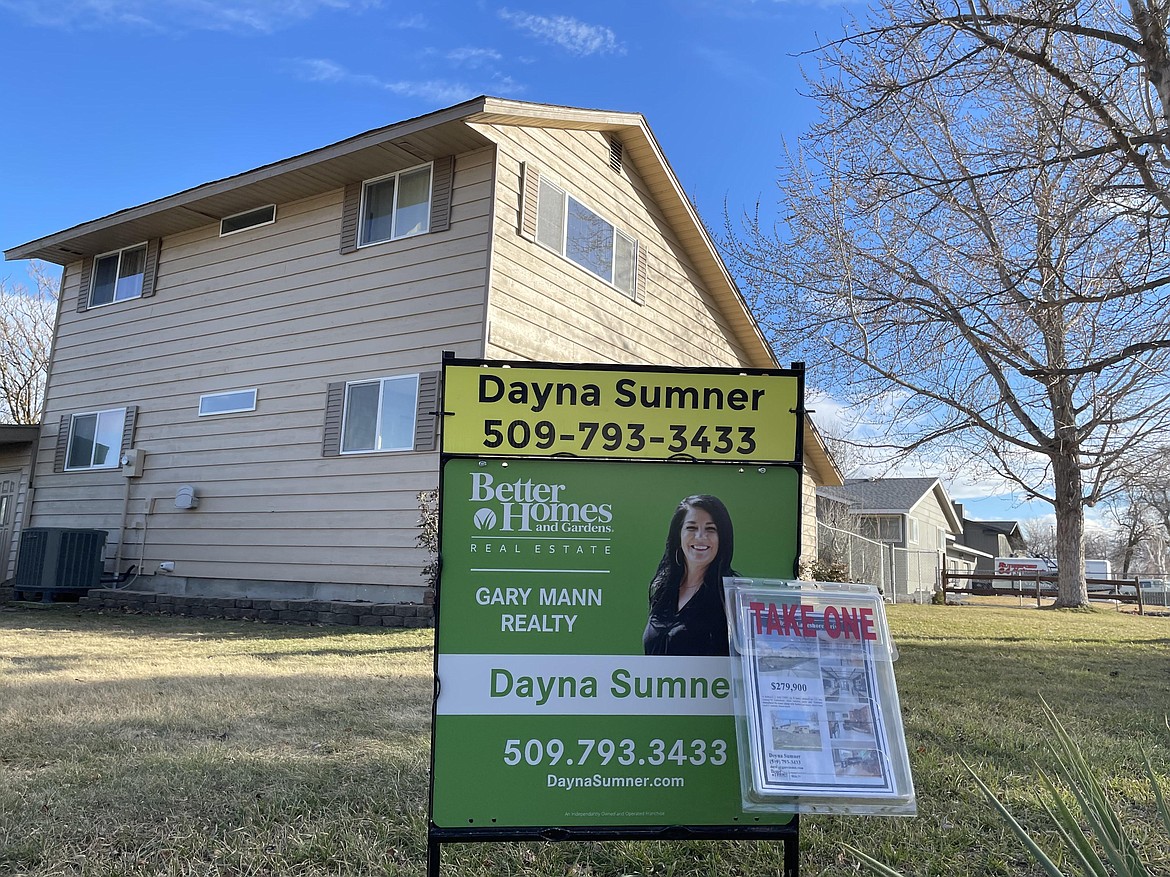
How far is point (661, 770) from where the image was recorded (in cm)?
250

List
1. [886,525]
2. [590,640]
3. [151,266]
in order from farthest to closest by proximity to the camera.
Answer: [886,525], [151,266], [590,640]

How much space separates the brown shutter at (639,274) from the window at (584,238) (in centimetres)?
6

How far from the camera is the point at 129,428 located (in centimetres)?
1296

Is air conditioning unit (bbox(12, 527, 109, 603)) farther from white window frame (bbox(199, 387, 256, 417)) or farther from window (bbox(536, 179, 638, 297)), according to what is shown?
window (bbox(536, 179, 638, 297))

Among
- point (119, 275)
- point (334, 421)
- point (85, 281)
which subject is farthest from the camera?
point (85, 281)

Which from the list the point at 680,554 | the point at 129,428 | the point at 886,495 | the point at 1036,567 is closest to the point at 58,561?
the point at 129,428

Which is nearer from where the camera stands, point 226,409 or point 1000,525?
point 226,409

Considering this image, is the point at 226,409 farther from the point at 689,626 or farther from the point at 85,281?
the point at 689,626

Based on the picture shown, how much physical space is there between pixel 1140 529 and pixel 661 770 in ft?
235

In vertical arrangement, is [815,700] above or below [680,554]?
below

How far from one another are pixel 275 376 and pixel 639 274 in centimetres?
554

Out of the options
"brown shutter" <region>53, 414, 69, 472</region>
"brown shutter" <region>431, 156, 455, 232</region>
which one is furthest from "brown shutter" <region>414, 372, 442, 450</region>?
"brown shutter" <region>53, 414, 69, 472</region>

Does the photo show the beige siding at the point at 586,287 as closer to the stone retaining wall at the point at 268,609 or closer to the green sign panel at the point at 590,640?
the stone retaining wall at the point at 268,609

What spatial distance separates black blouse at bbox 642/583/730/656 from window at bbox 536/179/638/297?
28.1ft
